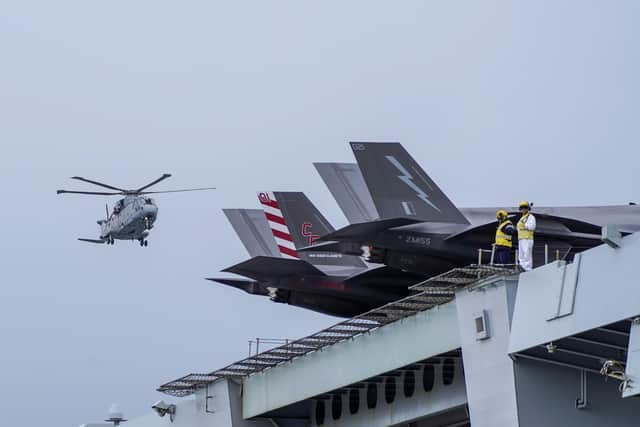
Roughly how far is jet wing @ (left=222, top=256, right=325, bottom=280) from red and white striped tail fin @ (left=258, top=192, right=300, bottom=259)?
7.52 metres

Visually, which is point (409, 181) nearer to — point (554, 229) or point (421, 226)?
point (421, 226)

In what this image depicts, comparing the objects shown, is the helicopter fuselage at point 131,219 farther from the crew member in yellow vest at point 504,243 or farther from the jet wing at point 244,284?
the crew member in yellow vest at point 504,243

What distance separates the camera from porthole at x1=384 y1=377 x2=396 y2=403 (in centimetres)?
3664

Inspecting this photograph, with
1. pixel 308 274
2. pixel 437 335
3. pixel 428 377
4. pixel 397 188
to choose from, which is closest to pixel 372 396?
pixel 428 377

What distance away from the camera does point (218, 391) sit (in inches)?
1706

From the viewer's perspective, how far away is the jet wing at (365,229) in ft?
132

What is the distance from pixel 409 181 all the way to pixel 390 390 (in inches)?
299

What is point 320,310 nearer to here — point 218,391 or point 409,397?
point 218,391

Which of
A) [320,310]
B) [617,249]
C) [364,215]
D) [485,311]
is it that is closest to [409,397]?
[485,311]

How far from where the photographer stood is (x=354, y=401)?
39000 mm

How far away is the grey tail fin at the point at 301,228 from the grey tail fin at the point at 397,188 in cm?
1290

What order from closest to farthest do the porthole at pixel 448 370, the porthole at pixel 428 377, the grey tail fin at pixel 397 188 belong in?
the porthole at pixel 448 370 → the porthole at pixel 428 377 → the grey tail fin at pixel 397 188

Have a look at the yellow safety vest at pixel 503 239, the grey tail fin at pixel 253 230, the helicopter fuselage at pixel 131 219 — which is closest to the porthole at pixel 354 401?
the yellow safety vest at pixel 503 239

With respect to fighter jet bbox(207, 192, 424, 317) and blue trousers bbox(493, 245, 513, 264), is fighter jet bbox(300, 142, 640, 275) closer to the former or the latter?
fighter jet bbox(207, 192, 424, 317)
